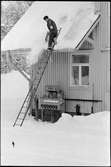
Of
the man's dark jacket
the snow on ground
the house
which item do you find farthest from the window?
the snow on ground

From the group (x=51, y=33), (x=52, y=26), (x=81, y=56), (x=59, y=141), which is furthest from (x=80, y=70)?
(x=59, y=141)

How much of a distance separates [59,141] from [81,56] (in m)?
5.46

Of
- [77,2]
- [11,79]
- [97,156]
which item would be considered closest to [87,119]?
[97,156]

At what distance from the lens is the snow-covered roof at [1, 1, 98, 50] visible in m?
15.5

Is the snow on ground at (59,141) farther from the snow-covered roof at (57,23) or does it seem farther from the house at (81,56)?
the snow-covered roof at (57,23)

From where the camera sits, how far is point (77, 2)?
1773 cm

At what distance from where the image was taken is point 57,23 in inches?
664

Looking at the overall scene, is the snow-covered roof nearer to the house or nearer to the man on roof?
the house

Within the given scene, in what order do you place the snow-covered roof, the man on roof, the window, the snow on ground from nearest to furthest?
the snow on ground → the man on roof → the snow-covered roof → the window

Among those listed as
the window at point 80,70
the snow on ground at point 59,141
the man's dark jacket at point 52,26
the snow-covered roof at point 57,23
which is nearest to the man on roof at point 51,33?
the man's dark jacket at point 52,26

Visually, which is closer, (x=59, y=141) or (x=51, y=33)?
(x=59, y=141)

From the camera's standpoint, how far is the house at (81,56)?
626 inches

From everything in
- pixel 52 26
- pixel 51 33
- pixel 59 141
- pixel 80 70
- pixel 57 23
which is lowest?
pixel 59 141

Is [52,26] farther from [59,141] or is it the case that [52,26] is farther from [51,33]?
[59,141]
